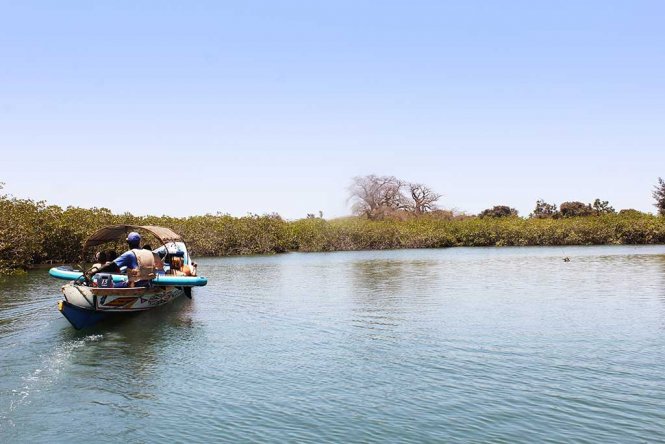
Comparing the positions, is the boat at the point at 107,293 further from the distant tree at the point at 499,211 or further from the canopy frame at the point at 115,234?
the distant tree at the point at 499,211

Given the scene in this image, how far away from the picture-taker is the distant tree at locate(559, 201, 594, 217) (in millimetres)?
95062

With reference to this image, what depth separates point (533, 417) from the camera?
9.57m

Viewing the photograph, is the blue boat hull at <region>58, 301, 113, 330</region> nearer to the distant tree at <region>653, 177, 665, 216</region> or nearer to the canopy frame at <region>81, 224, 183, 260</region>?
the canopy frame at <region>81, 224, 183, 260</region>

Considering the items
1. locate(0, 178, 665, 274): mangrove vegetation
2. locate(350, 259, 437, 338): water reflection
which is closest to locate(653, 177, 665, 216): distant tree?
locate(0, 178, 665, 274): mangrove vegetation

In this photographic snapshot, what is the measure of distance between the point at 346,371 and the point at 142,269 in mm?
9590

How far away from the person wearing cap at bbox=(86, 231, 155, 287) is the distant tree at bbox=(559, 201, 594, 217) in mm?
88633

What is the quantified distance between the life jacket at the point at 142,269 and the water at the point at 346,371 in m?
1.58

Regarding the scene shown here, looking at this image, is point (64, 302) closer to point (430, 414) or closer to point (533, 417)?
point (430, 414)

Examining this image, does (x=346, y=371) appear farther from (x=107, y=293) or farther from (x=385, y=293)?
(x=385, y=293)

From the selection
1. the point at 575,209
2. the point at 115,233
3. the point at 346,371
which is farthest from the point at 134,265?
the point at 575,209

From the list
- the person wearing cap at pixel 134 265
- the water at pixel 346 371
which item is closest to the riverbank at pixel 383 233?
the person wearing cap at pixel 134 265

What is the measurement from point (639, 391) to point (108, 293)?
1462cm

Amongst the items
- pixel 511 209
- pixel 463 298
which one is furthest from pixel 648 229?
pixel 463 298

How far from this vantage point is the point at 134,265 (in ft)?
63.1
